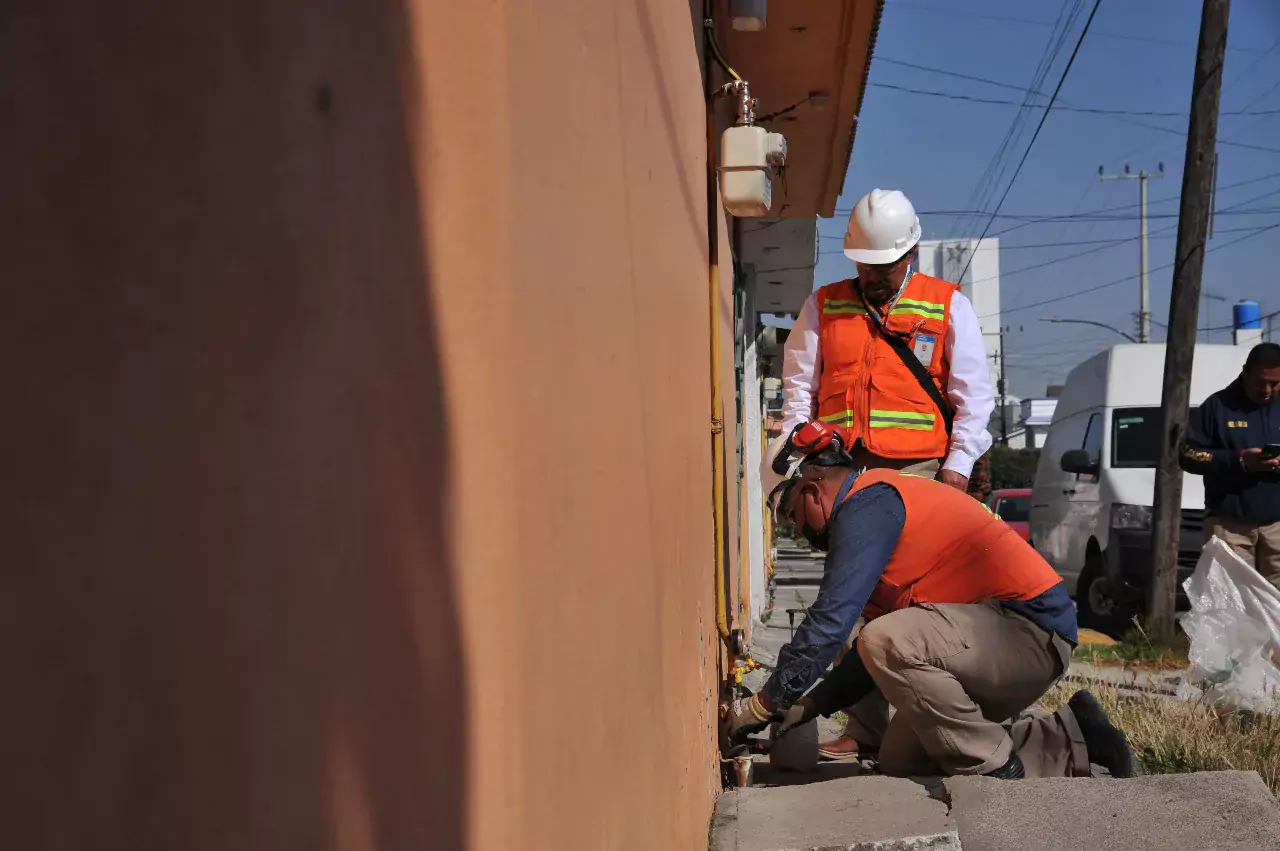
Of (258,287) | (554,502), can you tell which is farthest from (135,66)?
(554,502)

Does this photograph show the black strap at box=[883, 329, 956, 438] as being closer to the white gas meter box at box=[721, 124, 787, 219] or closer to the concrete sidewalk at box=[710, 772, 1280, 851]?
the white gas meter box at box=[721, 124, 787, 219]

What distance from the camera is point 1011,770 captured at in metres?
3.95

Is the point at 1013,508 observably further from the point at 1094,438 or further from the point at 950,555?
the point at 950,555

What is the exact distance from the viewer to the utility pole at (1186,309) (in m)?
8.56

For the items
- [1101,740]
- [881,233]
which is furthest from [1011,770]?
[881,233]

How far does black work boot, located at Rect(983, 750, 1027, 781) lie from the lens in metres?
3.88

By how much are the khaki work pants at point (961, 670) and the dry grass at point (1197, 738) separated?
0.95 m

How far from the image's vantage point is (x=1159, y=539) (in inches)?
342

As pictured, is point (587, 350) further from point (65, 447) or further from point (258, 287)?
point (65, 447)

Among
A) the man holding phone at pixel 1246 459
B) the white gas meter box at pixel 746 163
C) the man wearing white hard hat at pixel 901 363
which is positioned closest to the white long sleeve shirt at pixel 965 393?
the man wearing white hard hat at pixel 901 363

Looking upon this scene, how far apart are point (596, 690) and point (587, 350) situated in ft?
1.54

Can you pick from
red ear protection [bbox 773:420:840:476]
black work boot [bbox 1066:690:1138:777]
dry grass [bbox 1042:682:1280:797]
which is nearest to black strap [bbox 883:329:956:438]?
red ear protection [bbox 773:420:840:476]

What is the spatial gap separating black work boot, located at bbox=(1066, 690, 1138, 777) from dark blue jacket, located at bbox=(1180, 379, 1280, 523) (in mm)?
2393

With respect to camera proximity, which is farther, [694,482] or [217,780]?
[694,482]
